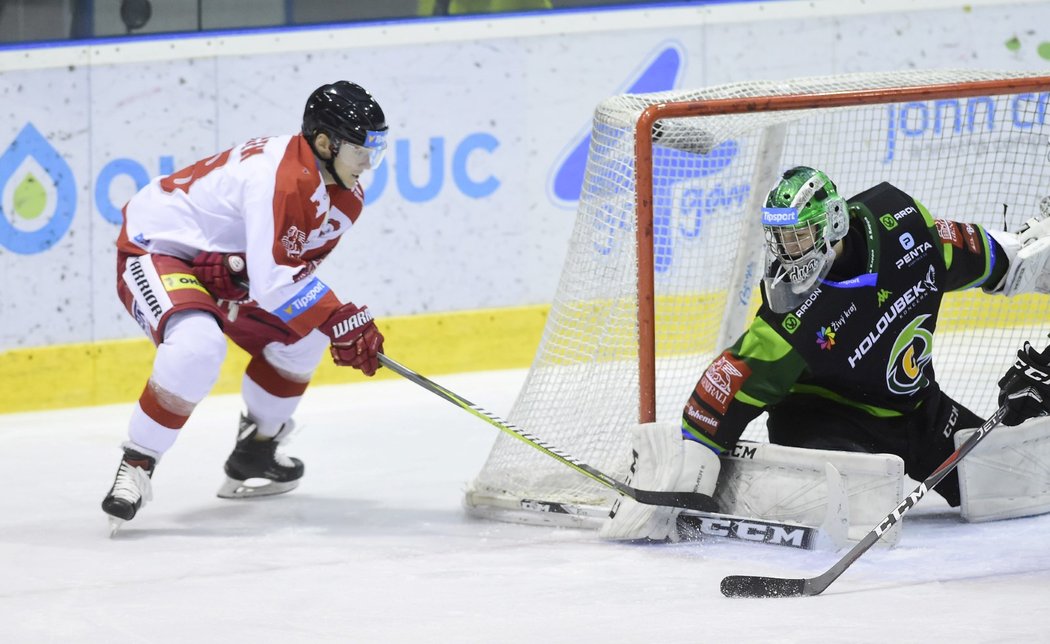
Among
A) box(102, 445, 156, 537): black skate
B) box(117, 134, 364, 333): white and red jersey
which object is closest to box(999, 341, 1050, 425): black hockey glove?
box(117, 134, 364, 333): white and red jersey

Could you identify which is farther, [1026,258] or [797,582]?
[1026,258]

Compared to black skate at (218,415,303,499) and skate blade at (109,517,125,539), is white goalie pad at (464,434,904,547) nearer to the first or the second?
black skate at (218,415,303,499)

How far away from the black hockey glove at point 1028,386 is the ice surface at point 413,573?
10.2 inches

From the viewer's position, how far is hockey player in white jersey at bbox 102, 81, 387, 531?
3174 mm

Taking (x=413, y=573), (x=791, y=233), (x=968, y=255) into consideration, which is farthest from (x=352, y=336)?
(x=968, y=255)

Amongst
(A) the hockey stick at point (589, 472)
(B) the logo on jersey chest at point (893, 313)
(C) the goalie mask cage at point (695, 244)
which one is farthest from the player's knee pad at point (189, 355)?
(B) the logo on jersey chest at point (893, 313)

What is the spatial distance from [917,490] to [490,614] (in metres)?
0.87

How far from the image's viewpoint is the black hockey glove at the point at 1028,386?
2.97 meters

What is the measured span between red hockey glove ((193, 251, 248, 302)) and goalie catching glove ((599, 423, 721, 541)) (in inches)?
38.6

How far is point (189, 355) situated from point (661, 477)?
104cm

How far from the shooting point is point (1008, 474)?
315 cm

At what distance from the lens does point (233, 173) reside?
3312 mm

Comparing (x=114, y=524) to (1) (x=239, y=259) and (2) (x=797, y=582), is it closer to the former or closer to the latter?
(1) (x=239, y=259)

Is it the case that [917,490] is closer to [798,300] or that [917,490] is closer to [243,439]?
[798,300]
